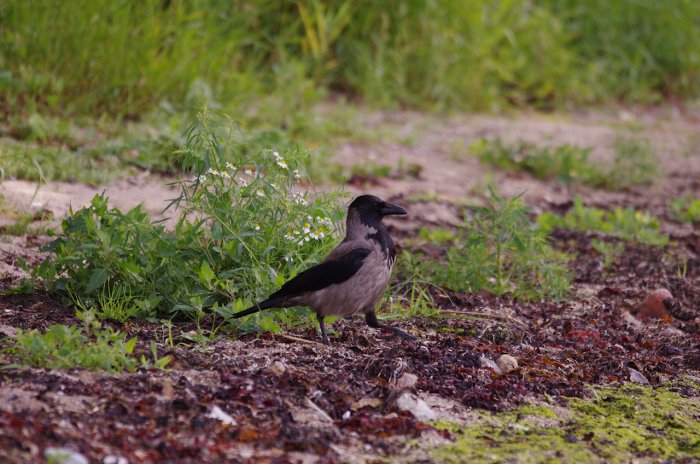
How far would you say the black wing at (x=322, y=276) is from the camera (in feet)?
14.1

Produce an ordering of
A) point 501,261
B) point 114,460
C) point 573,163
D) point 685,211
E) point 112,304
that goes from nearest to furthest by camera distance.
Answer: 1. point 114,460
2. point 112,304
3. point 501,261
4. point 685,211
5. point 573,163

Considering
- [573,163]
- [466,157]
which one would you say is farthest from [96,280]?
[573,163]

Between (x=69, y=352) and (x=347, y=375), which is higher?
(x=69, y=352)

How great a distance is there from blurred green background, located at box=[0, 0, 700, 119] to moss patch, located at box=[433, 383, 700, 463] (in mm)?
4679

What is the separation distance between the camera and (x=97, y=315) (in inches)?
175

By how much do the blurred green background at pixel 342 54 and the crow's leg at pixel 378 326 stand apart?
145 inches

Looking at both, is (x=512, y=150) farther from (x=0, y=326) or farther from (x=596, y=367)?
(x=0, y=326)

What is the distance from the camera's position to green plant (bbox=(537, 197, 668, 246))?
698 cm

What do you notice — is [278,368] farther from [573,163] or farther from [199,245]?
[573,163]

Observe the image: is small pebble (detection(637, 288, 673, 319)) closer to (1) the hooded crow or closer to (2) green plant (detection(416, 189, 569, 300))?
(2) green plant (detection(416, 189, 569, 300))

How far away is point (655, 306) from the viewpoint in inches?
217

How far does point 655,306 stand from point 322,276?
2146mm

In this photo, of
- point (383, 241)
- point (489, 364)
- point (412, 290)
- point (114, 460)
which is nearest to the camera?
point (114, 460)

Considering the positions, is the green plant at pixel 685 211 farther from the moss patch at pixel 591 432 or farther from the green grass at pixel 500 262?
the moss patch at pixel 591 432
